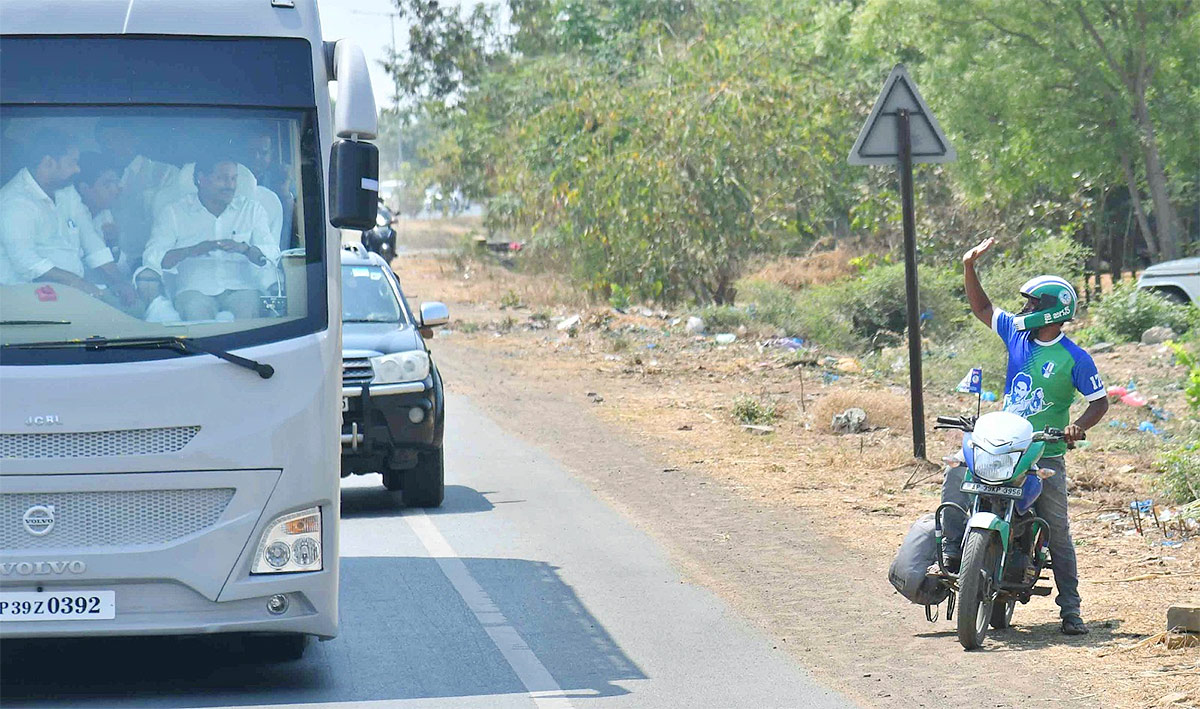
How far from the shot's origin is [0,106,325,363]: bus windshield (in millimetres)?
6449

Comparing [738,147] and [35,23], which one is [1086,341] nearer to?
[738,147]

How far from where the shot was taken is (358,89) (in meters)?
6.54

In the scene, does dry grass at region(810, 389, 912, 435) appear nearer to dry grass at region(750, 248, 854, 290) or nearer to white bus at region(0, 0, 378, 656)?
white bus at region(0, 0, 378, 656)

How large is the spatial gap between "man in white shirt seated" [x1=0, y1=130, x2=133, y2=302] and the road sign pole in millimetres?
7678

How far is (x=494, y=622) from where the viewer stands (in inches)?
321

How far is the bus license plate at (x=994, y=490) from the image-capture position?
757 centimetres

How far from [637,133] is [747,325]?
16.4 ft

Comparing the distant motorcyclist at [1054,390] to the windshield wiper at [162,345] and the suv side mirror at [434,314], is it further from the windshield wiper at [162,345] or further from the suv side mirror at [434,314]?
the suv side mirror at [434,314]

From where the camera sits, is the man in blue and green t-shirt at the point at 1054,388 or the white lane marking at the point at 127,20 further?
the man in blue and green t-shirt at the point at 1054,388

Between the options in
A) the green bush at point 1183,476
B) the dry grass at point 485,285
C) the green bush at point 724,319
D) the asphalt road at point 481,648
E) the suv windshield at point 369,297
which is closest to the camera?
the asphalt road at point 481,648

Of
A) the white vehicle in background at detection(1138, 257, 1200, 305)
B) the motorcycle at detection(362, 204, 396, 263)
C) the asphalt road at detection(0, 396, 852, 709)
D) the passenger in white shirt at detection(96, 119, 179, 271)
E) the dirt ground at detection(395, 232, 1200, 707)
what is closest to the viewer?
the passenger in white shirt at detection(96, 119, 179, 271)

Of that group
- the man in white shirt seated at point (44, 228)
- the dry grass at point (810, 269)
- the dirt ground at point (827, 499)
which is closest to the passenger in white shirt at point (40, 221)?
the man in white shirt seated at point (44, 228)

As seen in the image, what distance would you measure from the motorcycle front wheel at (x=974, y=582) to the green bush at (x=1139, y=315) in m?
14.1

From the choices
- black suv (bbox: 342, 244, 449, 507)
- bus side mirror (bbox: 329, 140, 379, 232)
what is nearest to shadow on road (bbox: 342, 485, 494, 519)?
black suv (bbox: 342, 244, 449, 507)
